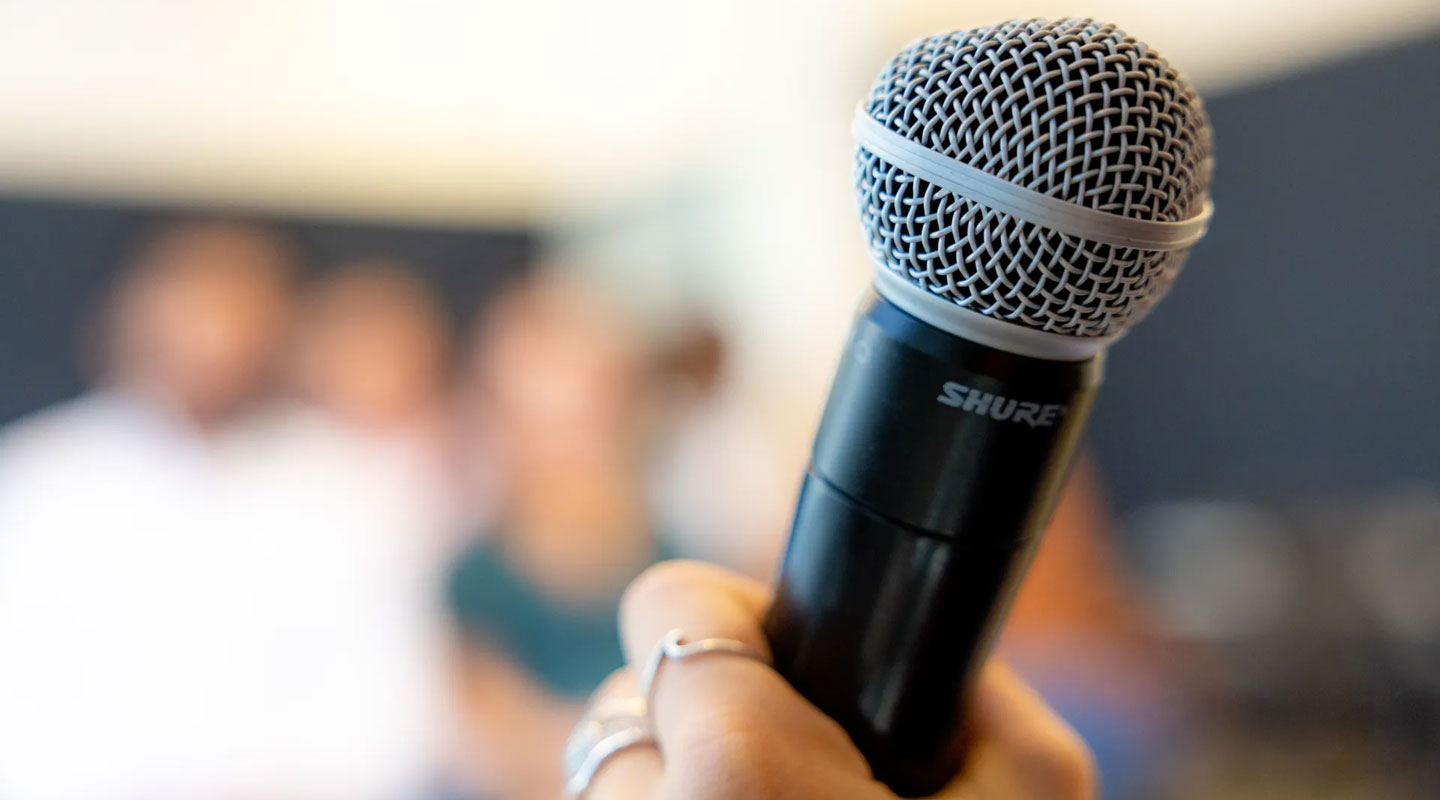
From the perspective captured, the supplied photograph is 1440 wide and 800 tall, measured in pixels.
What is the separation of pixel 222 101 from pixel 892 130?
2252 millimetres

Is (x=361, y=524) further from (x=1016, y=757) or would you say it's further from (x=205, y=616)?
(x=1016, y=757)

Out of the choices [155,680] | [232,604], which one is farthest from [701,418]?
[155,680]

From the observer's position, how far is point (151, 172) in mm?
2121

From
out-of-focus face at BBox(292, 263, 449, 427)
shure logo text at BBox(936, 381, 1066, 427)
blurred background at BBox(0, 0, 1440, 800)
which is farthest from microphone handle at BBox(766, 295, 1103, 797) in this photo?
out-of-focus face at BBox(292, 263, 449, 427)

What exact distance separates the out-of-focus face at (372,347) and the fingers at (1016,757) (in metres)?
2.10

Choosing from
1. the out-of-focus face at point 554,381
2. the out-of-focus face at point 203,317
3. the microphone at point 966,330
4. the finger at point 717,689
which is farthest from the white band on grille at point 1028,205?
the out-of-focus face at point 554,381

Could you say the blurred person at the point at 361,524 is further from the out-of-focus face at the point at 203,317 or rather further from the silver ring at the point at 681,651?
the silver ring at the point at 681,651

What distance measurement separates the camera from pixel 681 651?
46cm

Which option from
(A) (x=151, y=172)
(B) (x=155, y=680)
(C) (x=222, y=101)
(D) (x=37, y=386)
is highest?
(C) (x=222, y=101)

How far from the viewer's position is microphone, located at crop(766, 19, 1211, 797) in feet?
A: 1.20

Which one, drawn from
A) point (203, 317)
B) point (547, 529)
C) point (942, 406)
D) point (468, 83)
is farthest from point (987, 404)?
point (468, 83)

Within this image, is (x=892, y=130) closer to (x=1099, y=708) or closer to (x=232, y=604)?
(x=1099, y=708)

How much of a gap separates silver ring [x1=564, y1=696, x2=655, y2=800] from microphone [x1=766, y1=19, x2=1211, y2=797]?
0.27 feet

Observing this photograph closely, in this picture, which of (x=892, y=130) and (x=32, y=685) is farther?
(x=32, y=685)
